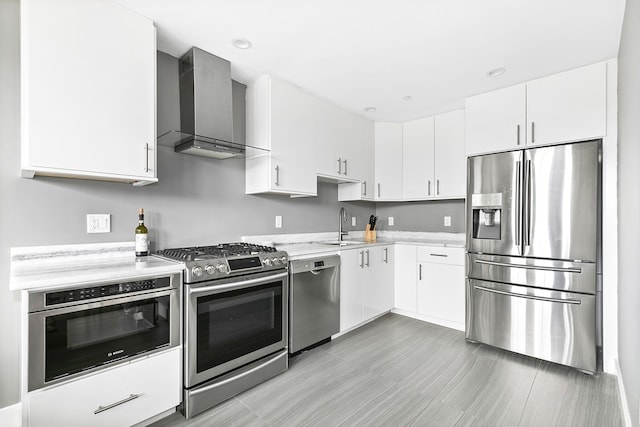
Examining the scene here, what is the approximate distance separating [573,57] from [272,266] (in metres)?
2.78

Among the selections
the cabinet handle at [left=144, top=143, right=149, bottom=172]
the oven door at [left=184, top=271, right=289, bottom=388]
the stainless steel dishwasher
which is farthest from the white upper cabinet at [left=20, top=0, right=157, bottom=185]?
the stainless steel dishwasher

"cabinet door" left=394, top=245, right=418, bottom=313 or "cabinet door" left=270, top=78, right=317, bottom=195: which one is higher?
"cabinet door" left=270, top=78, right=317, bottom=195

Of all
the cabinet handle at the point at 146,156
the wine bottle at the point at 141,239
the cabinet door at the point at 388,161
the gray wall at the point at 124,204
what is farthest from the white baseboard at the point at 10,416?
the cabinet door at the point at 388,161

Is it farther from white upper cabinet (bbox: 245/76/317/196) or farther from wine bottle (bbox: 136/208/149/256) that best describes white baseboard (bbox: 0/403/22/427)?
white upper cabinet (bbox: 245/76/317/196)

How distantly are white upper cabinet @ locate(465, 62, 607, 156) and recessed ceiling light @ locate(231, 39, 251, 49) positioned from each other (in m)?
2.18

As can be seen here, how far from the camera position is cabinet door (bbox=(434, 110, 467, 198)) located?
3441 mm

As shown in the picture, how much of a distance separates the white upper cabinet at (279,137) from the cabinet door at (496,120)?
1.61m

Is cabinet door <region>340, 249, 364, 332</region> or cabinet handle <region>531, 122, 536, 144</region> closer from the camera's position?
cabinet handle <region>531, 122, 536, 144</region>

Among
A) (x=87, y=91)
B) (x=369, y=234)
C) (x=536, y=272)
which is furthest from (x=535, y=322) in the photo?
(x=87, y=91)

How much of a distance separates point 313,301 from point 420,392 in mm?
1051

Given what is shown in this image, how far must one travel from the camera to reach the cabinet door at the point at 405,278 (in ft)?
11.5

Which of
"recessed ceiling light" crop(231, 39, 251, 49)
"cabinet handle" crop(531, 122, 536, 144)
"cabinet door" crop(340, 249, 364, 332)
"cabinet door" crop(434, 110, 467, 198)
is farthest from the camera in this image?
"cabinet door" crop(434, 110, 467, 198)

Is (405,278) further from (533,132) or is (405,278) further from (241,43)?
(241,43)

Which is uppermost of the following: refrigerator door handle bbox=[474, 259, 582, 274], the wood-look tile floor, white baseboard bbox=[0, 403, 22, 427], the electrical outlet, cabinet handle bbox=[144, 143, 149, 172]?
cabinet handle bbox=[144, 143, 149, 172]
